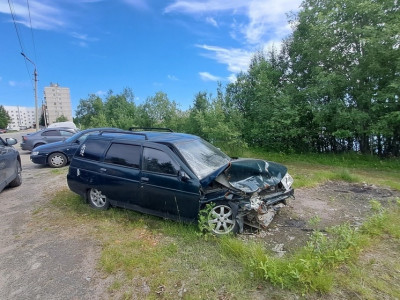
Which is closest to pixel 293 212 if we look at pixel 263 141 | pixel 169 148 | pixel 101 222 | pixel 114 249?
pixel 169 148

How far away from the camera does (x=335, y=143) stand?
11891 millimetres

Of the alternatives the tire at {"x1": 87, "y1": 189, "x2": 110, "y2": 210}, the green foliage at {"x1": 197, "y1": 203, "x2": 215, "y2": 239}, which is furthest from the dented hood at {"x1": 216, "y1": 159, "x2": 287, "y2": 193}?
the tire at {"x1": 87, "y1": 189, "x2": 110, "y2": 210}

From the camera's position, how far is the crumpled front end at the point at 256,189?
144 inches

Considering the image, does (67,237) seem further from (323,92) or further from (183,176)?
(323,92)

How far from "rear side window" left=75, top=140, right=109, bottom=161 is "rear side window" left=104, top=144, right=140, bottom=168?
21 cm

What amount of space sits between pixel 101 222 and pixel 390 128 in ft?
34.5

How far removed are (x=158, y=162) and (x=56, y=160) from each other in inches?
284

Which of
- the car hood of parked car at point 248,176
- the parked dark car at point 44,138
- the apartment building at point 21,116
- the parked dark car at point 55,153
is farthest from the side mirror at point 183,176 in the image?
the apartment building at point 21,116

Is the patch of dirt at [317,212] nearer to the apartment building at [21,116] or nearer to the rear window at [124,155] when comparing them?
the rear window at [124,155]

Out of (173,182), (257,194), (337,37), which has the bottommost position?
(257,194)

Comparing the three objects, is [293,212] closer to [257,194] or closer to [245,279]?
[257,194]

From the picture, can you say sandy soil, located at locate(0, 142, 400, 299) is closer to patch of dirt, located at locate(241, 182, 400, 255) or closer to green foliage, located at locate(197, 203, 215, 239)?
patch of dirt, located at locate(241, 182, 400, 255)

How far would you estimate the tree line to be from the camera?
921 centimetres

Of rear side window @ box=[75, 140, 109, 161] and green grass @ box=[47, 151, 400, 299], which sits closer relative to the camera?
green grass @ box=[47, 151, 400, 299]
